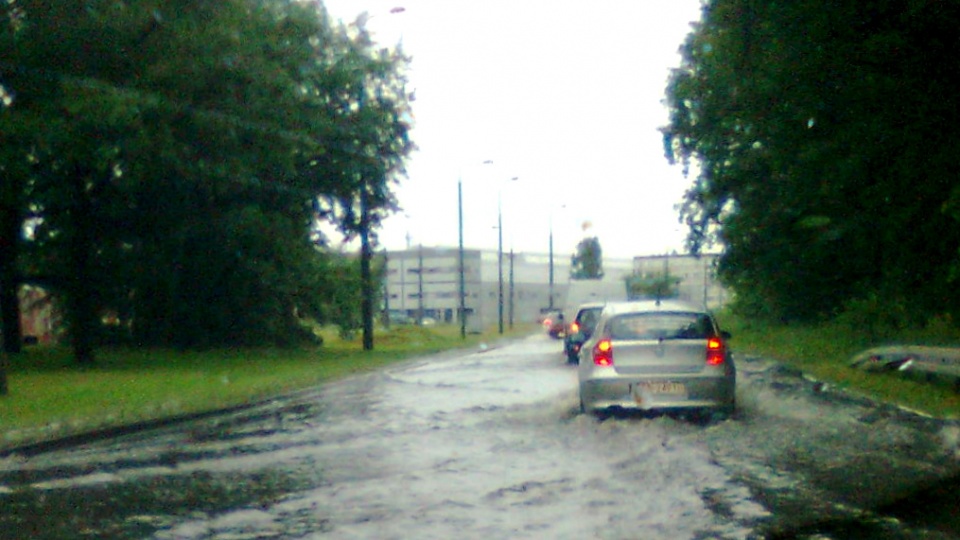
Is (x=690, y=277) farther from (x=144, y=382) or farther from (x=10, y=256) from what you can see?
(x=144, y=382)

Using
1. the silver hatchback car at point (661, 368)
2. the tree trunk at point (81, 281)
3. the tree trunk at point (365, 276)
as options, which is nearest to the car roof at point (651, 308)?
the silver hatchback car at point (661, 368)

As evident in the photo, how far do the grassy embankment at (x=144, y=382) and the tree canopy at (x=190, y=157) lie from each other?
1.97m

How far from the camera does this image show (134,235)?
37562 millimetres

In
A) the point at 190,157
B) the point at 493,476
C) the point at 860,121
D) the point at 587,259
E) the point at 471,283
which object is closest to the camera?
the point at 493,476

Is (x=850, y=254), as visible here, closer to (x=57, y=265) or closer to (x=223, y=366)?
(x=223, y=366)

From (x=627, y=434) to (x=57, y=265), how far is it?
Answer: 29.0 meters

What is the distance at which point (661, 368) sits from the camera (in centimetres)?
1494

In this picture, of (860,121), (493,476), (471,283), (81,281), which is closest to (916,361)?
(860,121)

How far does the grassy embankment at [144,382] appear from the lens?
698 inches

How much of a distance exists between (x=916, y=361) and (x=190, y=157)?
19582mm

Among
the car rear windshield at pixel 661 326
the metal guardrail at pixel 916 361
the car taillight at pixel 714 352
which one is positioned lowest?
the metal guardrail at pixel 916 361

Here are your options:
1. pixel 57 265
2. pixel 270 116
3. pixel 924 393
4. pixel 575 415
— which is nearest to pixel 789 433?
pixel 575 415

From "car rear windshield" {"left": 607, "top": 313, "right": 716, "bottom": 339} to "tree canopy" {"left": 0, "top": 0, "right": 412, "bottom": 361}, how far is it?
16.1m

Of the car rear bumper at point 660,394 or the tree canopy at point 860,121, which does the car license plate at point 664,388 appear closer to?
the car rear bumper at point 660,394
